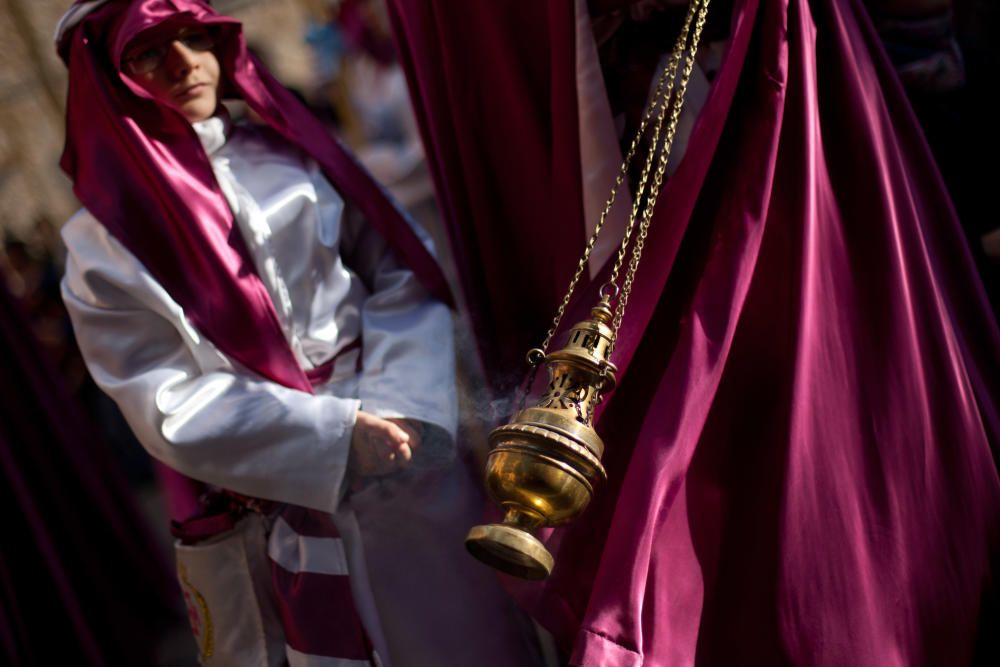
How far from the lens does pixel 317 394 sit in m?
1.40

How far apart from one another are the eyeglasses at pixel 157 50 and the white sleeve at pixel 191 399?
271mm

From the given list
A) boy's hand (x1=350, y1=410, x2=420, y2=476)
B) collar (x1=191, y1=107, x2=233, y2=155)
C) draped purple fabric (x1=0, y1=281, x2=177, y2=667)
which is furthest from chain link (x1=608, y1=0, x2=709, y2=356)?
draped purple fabric (x1=0, y1=281, x2=177, y2=667)

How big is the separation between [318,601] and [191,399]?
39cm

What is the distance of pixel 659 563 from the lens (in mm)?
992

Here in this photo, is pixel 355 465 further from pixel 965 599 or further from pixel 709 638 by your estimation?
pixel 965 599

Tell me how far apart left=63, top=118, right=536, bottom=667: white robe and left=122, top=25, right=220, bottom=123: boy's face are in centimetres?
6

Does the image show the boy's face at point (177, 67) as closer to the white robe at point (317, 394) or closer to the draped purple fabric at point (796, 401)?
the white robe at point (317, 394)

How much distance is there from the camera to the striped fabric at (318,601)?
→ 1.33 meters

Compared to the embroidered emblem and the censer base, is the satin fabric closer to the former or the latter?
the embroidered emblem

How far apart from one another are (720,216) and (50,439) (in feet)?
6.14

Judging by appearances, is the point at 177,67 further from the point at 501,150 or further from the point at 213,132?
the point at 501,150

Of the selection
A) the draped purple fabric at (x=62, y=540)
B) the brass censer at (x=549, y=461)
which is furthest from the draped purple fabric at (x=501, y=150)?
the draped purple fabric at (x=62, y=540)

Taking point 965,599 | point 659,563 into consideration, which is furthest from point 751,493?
point 965,599

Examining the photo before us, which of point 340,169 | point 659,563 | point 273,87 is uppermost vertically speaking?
point 273,87
